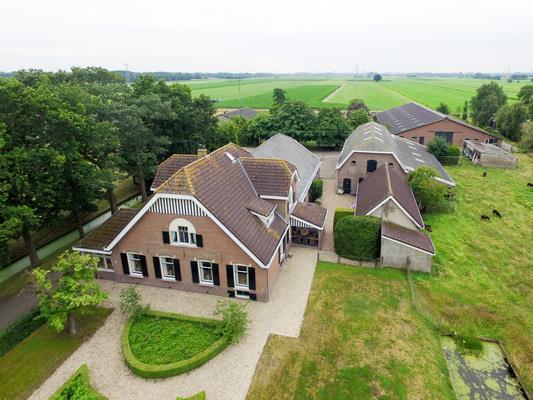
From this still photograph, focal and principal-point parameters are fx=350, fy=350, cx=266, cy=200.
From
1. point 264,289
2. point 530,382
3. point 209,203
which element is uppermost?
point 209,203

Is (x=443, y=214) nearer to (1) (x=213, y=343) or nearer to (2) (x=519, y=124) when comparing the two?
(1) (x=213, y=343)

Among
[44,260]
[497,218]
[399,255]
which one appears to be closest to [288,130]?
[497,218]

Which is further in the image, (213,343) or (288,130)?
(288,130)

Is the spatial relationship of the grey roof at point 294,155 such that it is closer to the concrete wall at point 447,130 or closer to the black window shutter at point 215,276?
the black window shutter at point 215,276

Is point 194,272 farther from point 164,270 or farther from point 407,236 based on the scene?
point 407,236

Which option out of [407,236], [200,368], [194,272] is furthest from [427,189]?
[200,368]

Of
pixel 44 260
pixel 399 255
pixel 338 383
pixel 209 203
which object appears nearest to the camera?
pixel 338 383

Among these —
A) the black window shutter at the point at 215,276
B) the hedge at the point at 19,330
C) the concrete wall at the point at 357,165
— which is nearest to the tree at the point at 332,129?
the concrete wall at the point at 357,165
